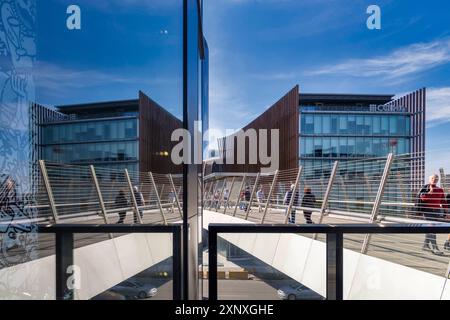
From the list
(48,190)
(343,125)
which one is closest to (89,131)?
(48,190)

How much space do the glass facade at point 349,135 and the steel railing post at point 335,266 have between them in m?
25.2

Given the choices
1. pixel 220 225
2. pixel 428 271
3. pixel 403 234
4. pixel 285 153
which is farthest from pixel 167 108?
pixel 285 153

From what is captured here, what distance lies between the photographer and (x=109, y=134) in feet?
5.24

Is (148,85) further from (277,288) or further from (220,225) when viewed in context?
(277,288)

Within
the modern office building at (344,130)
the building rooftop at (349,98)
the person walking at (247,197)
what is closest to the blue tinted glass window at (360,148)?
the modern office building at (344,130)

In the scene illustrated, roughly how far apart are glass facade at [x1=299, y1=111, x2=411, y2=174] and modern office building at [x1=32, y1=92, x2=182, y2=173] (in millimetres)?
25191

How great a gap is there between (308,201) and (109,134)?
4.61 metres

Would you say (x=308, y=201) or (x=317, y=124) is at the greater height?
(x=317, y=124)

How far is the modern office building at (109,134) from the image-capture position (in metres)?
1.39

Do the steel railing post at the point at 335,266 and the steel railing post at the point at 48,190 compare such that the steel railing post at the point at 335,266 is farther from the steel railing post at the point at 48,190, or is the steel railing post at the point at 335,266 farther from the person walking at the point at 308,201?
the person walking at the point at 308,201

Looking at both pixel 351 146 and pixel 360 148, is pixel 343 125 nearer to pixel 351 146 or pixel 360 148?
pixel 351 146

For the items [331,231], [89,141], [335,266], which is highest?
[89,141]

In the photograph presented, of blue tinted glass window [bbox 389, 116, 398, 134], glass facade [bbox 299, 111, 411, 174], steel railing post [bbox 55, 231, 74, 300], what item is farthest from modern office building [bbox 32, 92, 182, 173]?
blue tinted glass window [bbox 389, 116, 398, 134]

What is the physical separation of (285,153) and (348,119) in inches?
297
